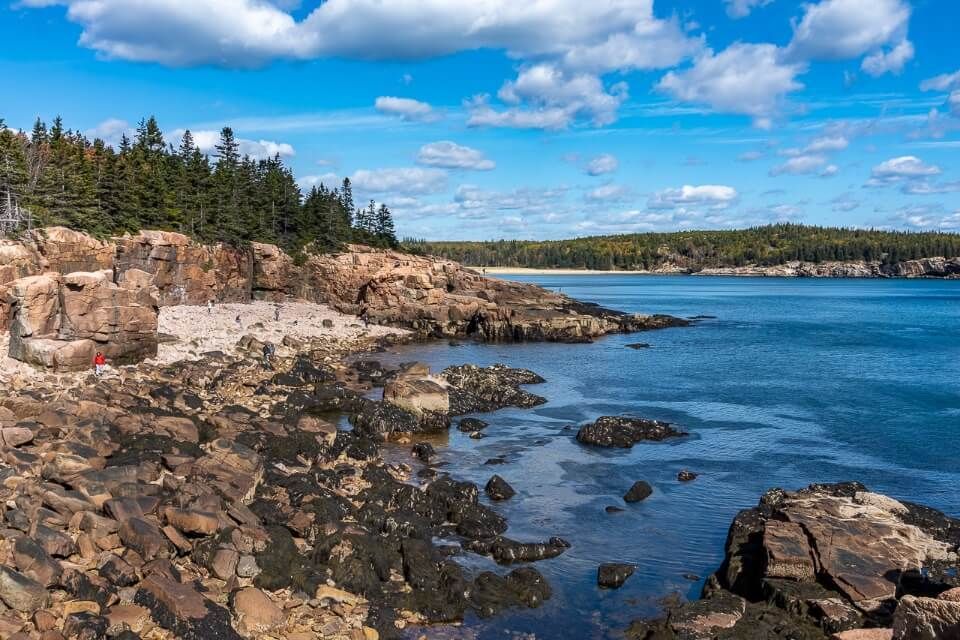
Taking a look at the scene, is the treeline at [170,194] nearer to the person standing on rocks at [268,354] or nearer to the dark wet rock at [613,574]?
the person standing on rocks at [268,354]

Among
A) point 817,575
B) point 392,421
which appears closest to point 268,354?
point 392,421

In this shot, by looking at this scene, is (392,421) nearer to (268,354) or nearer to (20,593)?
(268,354)

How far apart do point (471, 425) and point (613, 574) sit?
56.1 feet

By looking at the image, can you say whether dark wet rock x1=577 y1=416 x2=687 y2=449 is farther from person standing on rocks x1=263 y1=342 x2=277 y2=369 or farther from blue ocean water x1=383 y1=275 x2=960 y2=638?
person standing on rocks x1=263 y1=342 x2=277 y2=369

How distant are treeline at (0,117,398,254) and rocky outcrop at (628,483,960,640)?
1914 inches

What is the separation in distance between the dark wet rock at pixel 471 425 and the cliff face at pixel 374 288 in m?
32.6

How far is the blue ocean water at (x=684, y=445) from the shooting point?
20.3 metres

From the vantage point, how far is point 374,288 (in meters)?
77.9

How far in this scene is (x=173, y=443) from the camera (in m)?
24.3

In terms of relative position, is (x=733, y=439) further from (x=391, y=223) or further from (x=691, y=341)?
(x=391, y=223)

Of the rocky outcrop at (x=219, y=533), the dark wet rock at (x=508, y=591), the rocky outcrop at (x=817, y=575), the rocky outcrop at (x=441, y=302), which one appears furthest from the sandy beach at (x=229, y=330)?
the rocky outcrop at (x=817, y=575)

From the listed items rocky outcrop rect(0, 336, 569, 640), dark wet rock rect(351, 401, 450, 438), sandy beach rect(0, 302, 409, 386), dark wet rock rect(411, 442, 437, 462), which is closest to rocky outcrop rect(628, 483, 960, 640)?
rocky outcrop rect(0, 336, 569, 640)

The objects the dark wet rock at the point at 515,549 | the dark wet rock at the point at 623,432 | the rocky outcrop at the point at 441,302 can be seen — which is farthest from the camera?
the rocky outcrop at the point at 441,302

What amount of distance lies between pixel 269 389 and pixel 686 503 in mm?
22623
